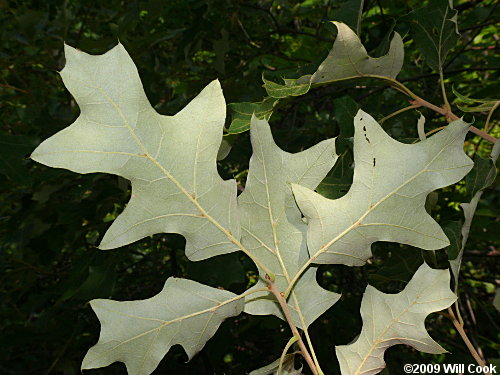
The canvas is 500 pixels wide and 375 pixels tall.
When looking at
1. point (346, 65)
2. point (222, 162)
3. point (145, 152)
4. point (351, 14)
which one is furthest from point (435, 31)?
point (222, 162)

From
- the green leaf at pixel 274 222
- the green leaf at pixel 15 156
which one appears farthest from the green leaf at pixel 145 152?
the green leaf at pixel 15 156

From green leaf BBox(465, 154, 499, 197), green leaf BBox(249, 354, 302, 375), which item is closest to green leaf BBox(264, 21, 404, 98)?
green leaf BBox(465, 154, 499, 197)

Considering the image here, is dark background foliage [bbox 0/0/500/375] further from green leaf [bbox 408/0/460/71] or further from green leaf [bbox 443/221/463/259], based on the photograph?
green leaf [bbox 443/221/463/259]

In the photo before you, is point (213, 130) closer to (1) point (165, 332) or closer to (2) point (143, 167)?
(2) point (143, 167)

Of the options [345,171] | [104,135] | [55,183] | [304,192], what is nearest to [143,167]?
[104,135]

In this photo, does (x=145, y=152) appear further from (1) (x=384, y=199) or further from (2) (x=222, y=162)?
(2) (x=222, y=162)

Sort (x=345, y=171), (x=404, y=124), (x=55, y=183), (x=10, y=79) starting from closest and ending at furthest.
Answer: (x=345, y=171) → (x=55, y=183) → (x=404, y=124) → (x=10, y=79)

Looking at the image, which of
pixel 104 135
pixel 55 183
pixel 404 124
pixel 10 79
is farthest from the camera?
pixel 10 79
